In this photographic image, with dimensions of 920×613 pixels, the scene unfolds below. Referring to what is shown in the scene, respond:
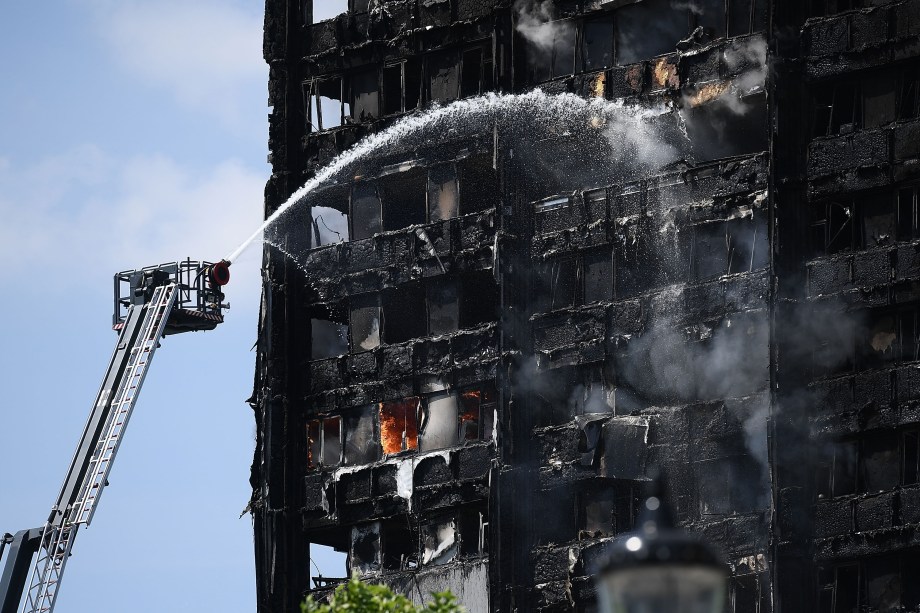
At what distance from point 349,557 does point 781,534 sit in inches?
695

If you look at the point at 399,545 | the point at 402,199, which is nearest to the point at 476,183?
the point at 402,199

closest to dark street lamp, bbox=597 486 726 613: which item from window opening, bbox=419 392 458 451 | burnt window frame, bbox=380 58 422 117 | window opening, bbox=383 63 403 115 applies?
window opening, bbox=419 392 458 451

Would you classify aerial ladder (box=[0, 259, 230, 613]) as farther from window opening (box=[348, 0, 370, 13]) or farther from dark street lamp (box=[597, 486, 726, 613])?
dark street lamp (box=[597, 486, 726, 613])

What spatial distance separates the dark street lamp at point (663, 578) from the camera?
1359 centimetres

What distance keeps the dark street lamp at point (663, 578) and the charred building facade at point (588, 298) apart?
47257mm

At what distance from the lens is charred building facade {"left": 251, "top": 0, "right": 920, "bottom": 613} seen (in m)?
61.0

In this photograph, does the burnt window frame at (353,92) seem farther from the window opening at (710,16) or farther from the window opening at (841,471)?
the window opening at (841,471)

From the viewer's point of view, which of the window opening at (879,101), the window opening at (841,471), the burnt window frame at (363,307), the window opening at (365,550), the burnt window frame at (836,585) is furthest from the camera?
the burnt window frame at (363,307)

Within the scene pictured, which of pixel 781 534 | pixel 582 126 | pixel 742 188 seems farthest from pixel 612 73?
pixel 781 534

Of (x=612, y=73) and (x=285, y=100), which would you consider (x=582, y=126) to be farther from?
(x=285, y=100)

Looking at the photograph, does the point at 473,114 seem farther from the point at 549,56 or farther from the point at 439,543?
the point at 439,543

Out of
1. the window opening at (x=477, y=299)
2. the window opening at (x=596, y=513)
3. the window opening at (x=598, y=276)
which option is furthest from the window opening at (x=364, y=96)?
the window opening at (x=596, y=513)

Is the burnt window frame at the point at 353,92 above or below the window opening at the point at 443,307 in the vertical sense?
above

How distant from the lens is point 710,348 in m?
63.6
